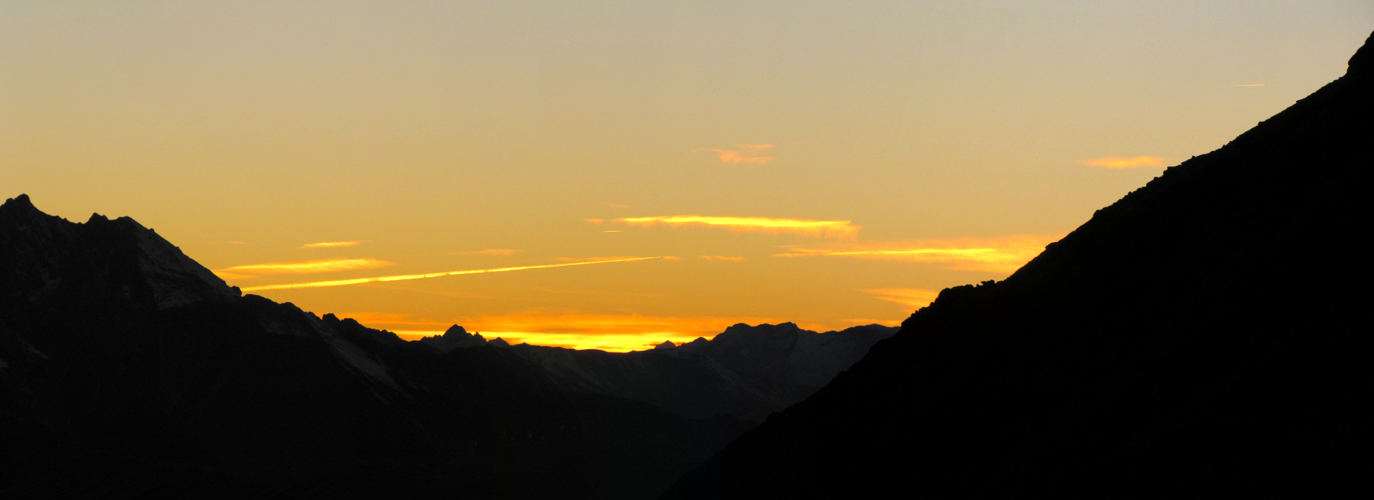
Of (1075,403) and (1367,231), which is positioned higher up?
(1367,231)

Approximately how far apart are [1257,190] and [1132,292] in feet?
28.7

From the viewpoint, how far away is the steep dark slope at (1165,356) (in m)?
38.9

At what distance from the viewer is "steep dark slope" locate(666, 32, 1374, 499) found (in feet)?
128

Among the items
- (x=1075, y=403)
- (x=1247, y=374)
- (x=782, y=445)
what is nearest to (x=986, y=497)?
(x=1075, y=403)

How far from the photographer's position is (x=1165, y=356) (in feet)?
158

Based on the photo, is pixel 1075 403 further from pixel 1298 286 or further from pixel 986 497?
pixel 1298 286

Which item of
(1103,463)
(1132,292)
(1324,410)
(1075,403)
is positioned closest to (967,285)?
(1132,292)

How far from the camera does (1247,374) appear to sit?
42375 mm

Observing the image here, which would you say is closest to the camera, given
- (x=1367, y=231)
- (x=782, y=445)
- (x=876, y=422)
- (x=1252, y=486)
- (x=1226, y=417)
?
(x=1252, y=486)

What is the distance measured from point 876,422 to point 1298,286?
28.9m

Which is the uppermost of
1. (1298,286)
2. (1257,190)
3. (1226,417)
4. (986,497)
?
(1257,190)

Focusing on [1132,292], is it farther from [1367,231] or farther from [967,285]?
[967,285]

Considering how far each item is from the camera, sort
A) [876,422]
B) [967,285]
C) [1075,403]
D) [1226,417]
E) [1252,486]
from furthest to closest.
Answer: [967,285] → [876,422] → [1075,403] → [1226,417] → [1252,486]

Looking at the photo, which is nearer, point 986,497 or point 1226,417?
point 1226,417
